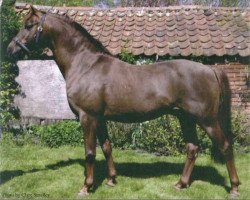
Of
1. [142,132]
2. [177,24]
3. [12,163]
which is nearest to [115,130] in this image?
[142,132]

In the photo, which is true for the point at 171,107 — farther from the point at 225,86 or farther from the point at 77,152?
the point at 77,152

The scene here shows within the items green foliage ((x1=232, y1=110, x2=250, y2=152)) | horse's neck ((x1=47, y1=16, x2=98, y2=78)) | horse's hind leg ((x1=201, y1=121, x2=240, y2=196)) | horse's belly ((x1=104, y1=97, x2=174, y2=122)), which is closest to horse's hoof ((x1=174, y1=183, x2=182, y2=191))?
horse's hind leg ((x1=201, y1=121, x2=240, y2=196))

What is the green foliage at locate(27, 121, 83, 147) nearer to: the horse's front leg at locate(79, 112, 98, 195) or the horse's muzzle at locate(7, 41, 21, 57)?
the horse's front leg at locate(79, 112, 98, 195)

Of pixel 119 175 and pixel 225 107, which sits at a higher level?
pixel 225 107

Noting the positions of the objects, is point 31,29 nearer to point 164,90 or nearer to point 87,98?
point 87,98

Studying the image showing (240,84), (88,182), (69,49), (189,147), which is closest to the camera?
(88,182)

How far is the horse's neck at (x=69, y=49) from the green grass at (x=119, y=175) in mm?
1869

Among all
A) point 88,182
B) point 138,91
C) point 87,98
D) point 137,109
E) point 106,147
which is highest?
point 138,91

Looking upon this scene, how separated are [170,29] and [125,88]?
4.97 meters

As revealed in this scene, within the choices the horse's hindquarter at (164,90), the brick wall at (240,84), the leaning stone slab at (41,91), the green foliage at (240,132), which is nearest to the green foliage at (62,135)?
the leaning stone slab at (41,91)

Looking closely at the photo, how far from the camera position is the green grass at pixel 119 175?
5.50 meters

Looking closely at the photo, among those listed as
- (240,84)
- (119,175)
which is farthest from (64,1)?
(119,175)

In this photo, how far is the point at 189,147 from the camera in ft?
18.9

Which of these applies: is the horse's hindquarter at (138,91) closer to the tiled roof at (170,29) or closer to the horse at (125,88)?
the horse at (125,88)
